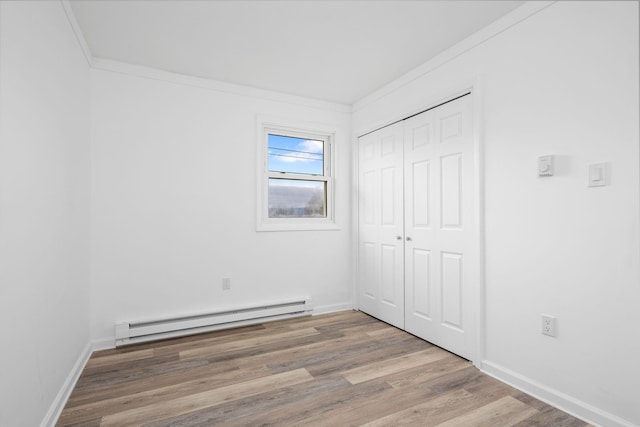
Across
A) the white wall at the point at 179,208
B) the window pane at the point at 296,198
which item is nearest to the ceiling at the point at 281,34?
the white wall at the point at 179,208

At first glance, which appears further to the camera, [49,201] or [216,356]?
[216,356]

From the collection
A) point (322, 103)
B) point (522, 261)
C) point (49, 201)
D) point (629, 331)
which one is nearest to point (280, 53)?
point (322, 103)

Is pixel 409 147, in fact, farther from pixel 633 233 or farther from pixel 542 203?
pixel 633 233

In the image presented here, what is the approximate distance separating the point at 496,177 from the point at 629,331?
44.2 inches

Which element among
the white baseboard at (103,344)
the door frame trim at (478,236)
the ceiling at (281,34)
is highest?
the ceiling at (281,34)

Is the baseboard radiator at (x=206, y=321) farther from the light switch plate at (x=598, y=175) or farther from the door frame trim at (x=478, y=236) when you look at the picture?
the light switch plate at (x=598, y=175)

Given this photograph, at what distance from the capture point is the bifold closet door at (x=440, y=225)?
8.32 ft

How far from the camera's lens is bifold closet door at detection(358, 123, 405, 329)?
128 inches

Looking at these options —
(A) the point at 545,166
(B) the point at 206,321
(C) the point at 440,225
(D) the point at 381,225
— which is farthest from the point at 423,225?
(B) the point at 206,321

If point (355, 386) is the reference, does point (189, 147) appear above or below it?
above

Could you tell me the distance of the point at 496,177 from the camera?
230cm

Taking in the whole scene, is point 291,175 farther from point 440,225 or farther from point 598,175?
point 598,175

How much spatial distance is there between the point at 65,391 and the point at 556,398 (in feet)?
9.75

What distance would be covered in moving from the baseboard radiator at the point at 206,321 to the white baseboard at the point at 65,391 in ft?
1.05
